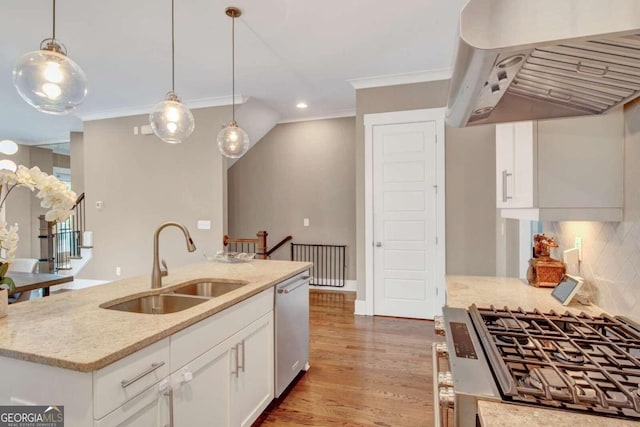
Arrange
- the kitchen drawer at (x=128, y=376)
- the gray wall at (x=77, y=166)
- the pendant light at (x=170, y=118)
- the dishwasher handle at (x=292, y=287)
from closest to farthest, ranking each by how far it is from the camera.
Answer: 1. the kitchen drawer at (x=128, y=376)
2. the dishwasher handle at (x=292, y=287)
3. the pendant light at (x=170, y=118)
4. the gray wall at (x=77, y=166)

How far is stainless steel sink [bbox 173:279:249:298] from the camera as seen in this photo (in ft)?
6.74

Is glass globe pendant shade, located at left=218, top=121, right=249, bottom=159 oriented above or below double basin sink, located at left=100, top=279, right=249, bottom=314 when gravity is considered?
above

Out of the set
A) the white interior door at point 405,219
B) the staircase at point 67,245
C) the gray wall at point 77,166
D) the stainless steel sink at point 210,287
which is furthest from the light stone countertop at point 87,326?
the gray wall at point 77,166

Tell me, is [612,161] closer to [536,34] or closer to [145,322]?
[536,34]

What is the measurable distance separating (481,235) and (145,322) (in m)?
3.48

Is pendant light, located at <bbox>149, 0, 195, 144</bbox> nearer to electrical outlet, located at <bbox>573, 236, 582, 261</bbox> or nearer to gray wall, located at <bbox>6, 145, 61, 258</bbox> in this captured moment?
electrical outlet, located at <bbox>573, 236, 582, 261</bbox>

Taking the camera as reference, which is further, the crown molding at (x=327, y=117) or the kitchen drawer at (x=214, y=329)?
the crown molding at (x=327, y=117)

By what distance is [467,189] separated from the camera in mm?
3715

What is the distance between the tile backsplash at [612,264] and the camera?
4.06 ft

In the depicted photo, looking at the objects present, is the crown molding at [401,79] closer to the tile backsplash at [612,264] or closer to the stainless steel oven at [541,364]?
the tile backsplash at [612,264]

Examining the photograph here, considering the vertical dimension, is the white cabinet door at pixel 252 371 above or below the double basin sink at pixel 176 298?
below

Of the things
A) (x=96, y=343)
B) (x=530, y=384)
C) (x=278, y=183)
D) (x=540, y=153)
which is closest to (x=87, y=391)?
(x=96, y=343)

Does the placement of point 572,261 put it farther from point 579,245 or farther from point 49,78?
point 49,78

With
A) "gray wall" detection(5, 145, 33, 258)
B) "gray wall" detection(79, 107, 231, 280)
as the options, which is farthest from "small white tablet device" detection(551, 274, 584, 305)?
"gray wall" detection(5, 145, 33, 258)
